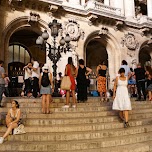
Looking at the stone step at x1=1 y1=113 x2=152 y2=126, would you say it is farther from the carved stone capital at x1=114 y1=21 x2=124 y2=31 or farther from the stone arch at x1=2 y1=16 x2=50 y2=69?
the carved stone capital at x1=114 y1=21 x2=124 y2=31

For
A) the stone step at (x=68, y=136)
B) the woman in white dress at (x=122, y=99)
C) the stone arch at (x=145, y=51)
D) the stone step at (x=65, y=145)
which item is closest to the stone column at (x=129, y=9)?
the stone arch at (x=145, y=51)

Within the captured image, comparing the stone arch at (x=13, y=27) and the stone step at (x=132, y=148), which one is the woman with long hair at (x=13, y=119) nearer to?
the stone step at (x=132, y=148)

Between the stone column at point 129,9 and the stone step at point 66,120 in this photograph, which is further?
the stone column at point 129,9

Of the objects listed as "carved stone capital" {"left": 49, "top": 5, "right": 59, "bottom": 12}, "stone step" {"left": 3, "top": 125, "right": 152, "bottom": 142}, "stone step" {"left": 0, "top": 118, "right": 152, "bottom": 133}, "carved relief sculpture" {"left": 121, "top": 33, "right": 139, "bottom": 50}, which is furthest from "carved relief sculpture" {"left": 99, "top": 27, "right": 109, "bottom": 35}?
"stone step" {"left": 3, "top": 125, "right": 152, "bottom": 142}

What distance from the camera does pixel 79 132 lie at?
589 cm

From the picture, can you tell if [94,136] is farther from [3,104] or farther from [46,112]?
[3,104]

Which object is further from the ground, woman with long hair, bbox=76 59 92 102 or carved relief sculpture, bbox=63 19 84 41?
carved relief sculpture, bbox=63 19 84 41

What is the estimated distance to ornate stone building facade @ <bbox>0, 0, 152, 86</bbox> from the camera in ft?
48.3

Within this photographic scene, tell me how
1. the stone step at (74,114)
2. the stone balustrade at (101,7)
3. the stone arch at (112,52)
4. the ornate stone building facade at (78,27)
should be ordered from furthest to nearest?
the stone arch at (112,52), the stone balustrade at (101,7), the ornate stone building facade at (78,27), the stone step at (74,114)

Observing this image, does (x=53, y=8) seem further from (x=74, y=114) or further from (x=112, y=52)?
(x=74, y=114)

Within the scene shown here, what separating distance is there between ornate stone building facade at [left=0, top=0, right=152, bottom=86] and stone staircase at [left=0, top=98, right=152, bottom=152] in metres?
8.19

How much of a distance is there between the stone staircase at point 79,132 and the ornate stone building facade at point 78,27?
819cm

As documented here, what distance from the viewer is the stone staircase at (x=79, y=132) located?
16.7 ft

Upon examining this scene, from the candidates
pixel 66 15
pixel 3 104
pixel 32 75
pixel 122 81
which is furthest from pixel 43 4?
pixel 122 81
